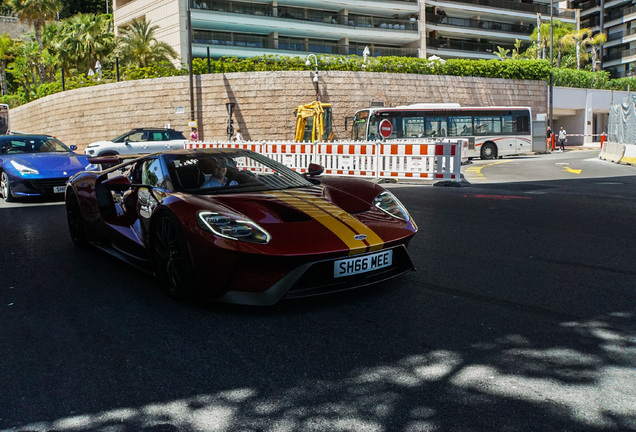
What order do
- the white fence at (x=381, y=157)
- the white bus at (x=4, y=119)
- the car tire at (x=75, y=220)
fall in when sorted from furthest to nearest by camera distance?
the white bus at (x=4, y=119) < the white fence at (x=381, y=157) < the car tire at (x=75, y=220)

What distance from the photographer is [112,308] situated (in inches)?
162

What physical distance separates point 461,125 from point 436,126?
1468 mm

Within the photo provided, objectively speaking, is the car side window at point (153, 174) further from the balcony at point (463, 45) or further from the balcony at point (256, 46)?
the balcony at point (463, 45)

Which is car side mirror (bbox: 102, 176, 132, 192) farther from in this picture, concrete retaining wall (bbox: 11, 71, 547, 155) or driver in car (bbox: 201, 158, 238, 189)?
concrete retaining wall (bbox: 11, 71, 547, 155)

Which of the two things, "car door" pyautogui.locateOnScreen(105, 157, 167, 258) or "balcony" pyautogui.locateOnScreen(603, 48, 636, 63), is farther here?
"balcony" pyautogui.locateOnScreen(603, 48, 636, 63)

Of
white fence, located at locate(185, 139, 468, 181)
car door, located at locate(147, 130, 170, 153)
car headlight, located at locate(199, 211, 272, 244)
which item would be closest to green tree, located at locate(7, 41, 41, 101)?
car door, located at locate(147, 130, 170, 153)

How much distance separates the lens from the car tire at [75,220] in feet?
20.2

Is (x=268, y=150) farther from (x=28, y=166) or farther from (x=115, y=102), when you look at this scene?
(x=115, y=102)

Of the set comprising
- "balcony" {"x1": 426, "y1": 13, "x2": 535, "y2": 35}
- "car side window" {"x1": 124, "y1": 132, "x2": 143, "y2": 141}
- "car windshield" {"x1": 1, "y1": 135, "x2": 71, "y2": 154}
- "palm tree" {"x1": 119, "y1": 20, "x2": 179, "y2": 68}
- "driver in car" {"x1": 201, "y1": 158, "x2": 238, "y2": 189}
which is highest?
"balcony" {"x1": 426, "y1": 13, "x2": 535, "y2": 35}

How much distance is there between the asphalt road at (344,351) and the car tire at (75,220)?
52 centimetres

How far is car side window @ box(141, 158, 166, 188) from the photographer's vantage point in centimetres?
470

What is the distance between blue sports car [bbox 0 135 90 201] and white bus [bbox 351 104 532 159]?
1813cm

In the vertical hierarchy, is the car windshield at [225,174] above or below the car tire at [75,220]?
above

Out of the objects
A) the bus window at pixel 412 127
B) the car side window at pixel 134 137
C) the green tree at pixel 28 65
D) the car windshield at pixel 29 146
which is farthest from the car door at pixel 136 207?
the green tree at pixel 28 65
